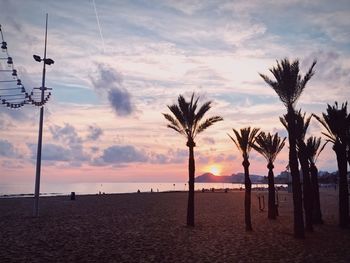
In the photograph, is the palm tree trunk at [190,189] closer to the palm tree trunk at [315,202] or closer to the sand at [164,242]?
the sand at [164,242]

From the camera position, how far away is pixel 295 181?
19.1 metres

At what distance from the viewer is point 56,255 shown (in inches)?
565

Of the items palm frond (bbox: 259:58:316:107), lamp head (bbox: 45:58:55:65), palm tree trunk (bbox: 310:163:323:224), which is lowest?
palm tree trunk (bbox: 310:163:323:224)

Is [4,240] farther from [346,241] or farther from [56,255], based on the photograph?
[346,241]

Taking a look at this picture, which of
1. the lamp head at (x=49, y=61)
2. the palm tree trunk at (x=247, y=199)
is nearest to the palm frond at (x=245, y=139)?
the palm tree trunk at (x=247, y=199)

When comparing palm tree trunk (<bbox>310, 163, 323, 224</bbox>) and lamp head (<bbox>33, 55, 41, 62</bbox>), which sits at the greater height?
lamp head (<bbox>33, 55, 41, 62</bbox>)

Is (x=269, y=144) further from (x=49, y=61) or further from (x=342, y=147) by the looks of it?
(x=49, y=61)

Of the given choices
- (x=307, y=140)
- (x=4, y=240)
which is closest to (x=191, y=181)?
(x=307, y=140)

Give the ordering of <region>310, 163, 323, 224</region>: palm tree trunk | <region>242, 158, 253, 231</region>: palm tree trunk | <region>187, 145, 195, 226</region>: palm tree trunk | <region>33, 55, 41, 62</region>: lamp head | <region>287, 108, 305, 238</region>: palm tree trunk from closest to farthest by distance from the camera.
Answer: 1. <region>287, 108, 305, 238</region>: palm tree trunk
2. <region>242, 158, 253, 231</region>: palm tree trunk
3. <region>187, 145, 195, 226</region>: palm tree trunk
4. <region>310, 163, 323, 224</region>: palm tree trunk
5. <region>33, 55, 41, 62</region>: lamp head

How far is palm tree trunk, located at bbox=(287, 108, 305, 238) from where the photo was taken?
61.1 ft

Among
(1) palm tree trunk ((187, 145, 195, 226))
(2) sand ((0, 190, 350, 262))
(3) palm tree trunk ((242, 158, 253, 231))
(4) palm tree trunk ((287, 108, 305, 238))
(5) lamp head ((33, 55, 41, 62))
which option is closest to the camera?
(2) sand ((0, 190, 350, 262))

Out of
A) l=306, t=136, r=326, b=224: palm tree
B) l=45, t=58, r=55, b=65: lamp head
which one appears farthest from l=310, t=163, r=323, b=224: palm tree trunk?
l=45, t=58, r=55, b=65: lamp head

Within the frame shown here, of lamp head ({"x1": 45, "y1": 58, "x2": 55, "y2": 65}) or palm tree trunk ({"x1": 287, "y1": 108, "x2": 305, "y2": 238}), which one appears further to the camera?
lamp head ({"x1": 45, "y1": 58, "x2": 55, "y2": 65})

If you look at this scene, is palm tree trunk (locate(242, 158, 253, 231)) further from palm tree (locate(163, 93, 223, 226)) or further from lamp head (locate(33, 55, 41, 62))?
lamp head (locate(33, 55, 41, 62))
